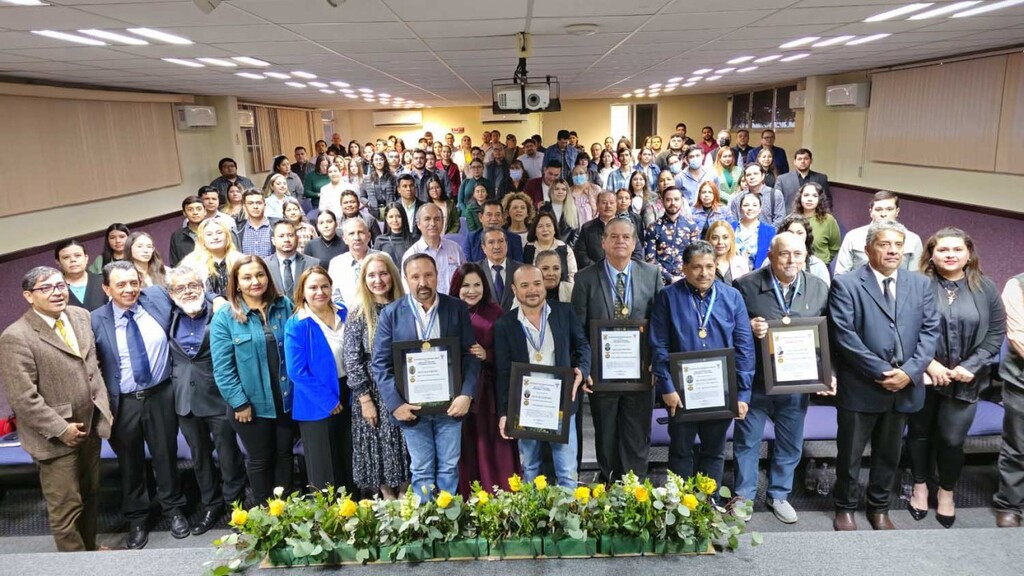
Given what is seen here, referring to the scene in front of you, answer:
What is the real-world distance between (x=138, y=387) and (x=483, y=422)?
5.74ft

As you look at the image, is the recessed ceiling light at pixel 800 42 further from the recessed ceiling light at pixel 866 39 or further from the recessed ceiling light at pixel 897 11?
the recessed ceiling light at pixel 897 11

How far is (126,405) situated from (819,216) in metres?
4.69

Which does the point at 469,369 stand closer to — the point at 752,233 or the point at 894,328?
the point at 894,328

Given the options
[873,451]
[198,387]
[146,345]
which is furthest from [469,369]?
[873,451]

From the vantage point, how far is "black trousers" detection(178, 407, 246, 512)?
10.5 feet

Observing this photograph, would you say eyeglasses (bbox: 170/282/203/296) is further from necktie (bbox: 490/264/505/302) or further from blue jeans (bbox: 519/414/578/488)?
blue jeans (bbox: 519/414/578/488)

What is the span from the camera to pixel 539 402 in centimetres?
270

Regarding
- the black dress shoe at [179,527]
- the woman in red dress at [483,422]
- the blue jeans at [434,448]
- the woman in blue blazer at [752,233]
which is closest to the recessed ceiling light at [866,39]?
the woman in blue blazer at [752,233]

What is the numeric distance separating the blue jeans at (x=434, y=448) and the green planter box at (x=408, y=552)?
40.3 inches

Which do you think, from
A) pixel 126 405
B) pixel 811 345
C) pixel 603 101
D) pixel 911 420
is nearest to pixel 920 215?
pixel 911 420

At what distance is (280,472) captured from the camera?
10.4 ft

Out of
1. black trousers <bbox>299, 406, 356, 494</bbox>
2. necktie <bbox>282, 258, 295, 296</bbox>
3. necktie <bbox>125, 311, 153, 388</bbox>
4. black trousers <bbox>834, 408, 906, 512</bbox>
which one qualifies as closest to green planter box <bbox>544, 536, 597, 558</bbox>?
black trousers <bbox>299, 406, 356, 494</bbox>

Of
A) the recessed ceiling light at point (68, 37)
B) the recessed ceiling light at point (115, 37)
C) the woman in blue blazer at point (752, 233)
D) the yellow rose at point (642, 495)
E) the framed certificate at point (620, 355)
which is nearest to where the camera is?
the yellow rose at point (642, 495)

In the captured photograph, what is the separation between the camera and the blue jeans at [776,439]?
3.04 m
